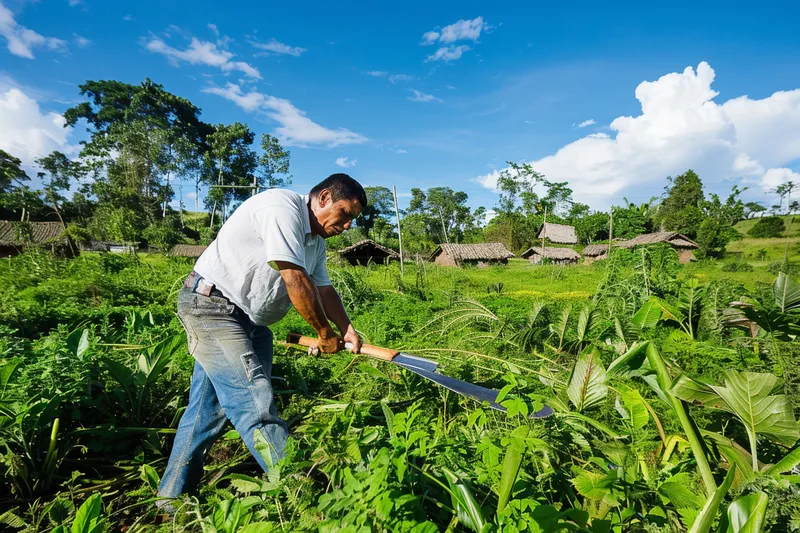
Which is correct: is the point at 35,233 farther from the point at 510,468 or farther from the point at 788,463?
the point at 788,463

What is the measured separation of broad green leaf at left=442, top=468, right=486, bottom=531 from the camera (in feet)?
2.90

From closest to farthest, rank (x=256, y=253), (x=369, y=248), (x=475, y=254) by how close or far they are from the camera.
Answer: (x=256, y=253), (x=369, y=248), (x=475, y=254)

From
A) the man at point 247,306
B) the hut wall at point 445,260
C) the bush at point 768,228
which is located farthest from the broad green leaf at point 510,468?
the bush at point 768,228

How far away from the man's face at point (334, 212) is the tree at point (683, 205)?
147 ft

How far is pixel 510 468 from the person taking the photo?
88cm

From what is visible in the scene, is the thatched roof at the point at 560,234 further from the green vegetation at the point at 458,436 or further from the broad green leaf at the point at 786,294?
the broad green leaf at the point at 786,294

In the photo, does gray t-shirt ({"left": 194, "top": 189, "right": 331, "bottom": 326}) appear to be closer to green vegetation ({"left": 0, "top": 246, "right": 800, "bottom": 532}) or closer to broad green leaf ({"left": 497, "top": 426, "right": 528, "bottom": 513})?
green vegetation ({"left": 0, "top": 246, "right": 800, "bottom": 532})

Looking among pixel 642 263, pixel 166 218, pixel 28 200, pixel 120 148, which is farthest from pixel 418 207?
pixel 642 263

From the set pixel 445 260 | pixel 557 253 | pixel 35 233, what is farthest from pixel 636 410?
pixel 35 233

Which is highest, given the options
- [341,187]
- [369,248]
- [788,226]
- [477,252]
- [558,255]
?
[788,226]

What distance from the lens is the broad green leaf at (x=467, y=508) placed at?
88 centimetres

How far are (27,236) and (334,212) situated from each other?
26539 mm

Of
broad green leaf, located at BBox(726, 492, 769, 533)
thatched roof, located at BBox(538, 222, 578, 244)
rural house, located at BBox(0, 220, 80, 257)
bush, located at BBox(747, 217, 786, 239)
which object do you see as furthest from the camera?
thatched roof, located at BBox(538, 222, 578, 244)

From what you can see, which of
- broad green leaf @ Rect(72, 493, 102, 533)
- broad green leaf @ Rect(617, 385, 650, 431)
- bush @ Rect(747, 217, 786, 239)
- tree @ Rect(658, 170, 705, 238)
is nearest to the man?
broad green leaf @ Rect(72, 493, 102, 533)
